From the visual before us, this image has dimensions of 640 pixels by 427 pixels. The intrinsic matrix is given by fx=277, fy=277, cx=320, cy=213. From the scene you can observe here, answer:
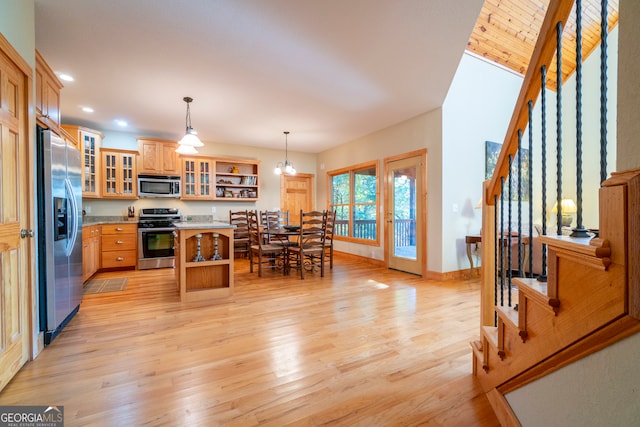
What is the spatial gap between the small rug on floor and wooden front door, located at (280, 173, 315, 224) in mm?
3638

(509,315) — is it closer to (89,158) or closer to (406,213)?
(406,213)

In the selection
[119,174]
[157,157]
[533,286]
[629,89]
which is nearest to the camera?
[629,89]

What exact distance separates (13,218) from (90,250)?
2831 millimetres

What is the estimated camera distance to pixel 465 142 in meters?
4.37

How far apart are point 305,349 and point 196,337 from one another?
3.05ft

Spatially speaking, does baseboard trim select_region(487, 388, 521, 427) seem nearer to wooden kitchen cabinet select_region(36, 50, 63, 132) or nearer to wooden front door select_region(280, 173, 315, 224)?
wooden kitchen cabinet select_region(36, 50, 63, 132)

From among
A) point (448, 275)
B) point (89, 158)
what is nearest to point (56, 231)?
point (89, 158)

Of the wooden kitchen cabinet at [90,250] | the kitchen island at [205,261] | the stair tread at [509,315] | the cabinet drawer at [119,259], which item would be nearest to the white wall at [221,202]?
the wooden kitchen cabinet at [90,250]

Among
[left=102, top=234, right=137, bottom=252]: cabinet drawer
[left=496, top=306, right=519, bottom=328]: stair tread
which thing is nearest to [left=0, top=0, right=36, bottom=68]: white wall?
[left=496, top=306, right=519, bottom=328]: stair tread

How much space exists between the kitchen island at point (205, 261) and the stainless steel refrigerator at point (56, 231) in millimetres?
926

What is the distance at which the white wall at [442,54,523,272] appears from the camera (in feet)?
13.7

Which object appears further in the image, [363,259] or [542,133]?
[363,259]

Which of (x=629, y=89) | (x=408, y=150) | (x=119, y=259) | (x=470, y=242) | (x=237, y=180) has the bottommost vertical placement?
(x=119, y=259)

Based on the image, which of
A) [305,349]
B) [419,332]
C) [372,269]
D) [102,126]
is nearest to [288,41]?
[305,349]
